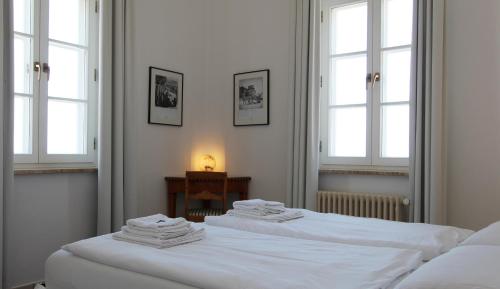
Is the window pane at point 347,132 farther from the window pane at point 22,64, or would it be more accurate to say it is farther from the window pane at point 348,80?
the window pane at point 22,64

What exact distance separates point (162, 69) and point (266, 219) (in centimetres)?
215

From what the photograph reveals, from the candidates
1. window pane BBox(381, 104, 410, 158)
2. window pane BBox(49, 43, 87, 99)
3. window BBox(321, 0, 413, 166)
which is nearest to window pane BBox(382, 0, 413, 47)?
window BBox(321, 0, 413, 166)

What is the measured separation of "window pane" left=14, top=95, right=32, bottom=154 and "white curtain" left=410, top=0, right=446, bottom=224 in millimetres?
2926

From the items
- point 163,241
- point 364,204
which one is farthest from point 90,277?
point 364,204

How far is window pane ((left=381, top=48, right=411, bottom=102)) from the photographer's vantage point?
3.55 m

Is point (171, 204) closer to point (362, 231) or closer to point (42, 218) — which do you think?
point (42, 218)

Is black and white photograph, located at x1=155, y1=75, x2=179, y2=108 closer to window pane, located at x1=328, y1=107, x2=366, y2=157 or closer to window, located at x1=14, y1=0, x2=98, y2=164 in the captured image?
window, located at x1=14, y1=0, x2=98, y2=164

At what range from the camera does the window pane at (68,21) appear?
3348 millimetres

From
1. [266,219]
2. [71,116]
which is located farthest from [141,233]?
[71,116]

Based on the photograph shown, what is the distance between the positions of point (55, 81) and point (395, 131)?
2.82 m

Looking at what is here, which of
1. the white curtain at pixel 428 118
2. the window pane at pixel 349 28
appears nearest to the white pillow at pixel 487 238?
the white curtain at pixel 428 118

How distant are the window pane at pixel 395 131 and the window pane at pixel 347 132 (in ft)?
0.60

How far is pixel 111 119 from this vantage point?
3479 millimetres

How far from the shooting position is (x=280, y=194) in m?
4.08
